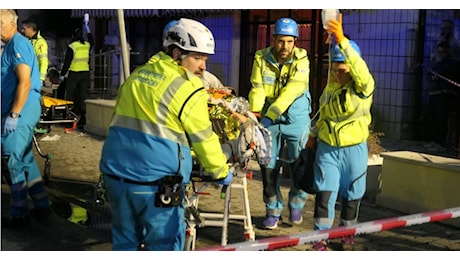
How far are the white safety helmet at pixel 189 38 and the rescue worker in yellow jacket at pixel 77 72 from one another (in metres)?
6.18

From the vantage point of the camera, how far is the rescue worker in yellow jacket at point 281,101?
5.50 metres

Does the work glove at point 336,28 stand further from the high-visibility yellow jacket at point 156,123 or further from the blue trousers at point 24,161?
the blue trousers at point 24,161

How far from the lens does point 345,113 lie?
479 cm

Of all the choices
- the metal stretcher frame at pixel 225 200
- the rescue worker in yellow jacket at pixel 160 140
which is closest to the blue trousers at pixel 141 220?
the rescue worker in yellow jacket at pixel 160 140

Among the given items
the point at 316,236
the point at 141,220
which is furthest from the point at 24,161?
the point at 316,236

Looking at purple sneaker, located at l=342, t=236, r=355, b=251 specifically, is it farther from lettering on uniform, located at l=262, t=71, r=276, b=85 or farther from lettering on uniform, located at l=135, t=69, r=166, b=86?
lettering on uniform, located at l=135, t=69, r=166, b=86

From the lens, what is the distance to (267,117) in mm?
5570

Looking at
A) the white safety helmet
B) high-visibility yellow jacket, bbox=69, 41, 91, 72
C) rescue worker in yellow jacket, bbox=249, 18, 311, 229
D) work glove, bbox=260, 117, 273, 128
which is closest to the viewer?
the white safety helmet

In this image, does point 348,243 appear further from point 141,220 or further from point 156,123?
point 156,123

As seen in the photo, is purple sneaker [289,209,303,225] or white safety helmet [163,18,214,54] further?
purple sneaker [289,209,303,225]

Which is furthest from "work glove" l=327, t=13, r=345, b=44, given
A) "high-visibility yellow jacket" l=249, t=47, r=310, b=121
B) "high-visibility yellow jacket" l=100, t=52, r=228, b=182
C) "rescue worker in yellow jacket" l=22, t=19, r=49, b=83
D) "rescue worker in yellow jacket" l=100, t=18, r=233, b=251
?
"rescue worker in yellow jacket" l=22, t=19, r=49, b=83

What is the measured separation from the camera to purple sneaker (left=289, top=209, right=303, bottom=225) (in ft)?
19.0

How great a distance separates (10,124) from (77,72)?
5.13 metres

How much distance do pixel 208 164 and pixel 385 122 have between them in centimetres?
560
